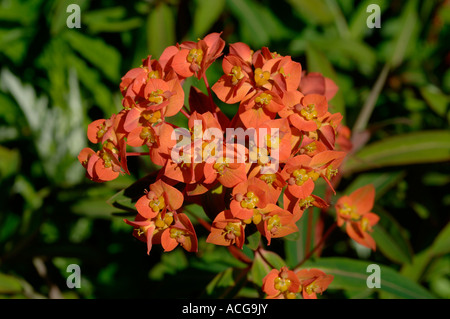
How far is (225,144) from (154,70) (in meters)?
0.36

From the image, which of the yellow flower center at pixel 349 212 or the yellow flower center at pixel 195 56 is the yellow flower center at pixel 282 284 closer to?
the yellow flower center at pixel 349 212

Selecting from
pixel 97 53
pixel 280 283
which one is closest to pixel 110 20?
pixel 97 53

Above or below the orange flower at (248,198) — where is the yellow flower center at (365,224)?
below

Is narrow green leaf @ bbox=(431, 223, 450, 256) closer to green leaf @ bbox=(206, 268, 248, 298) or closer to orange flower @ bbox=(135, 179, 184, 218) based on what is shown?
green leaf @ bbox=(206, 268, 248, 298)

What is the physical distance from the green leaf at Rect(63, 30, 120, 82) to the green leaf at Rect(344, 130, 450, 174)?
1.56m

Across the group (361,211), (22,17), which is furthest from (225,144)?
(22,17)

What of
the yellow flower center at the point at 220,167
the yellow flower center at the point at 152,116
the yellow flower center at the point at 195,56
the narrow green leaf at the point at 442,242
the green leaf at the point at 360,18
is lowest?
the narrow green leaf at the point at 442,242

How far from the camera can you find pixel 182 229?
1.09 m

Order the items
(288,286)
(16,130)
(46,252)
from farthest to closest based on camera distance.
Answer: (16,130)
(46,252)
(288,286)

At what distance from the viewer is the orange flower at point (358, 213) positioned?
57.9 inches

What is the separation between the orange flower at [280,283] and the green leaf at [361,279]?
1.40ft

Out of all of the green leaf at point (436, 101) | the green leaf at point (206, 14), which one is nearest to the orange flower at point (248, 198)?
the green leaf at point (206, 14)
